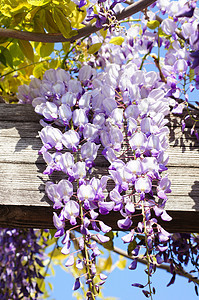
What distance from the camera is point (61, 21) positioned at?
102 centimetres

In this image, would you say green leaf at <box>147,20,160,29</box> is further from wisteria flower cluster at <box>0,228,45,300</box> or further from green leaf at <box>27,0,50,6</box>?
wisteria flower cluster at <box>0,228,45,300</box>

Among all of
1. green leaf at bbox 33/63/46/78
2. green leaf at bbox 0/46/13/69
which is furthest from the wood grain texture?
green leaf at bbox 33/63/46/78

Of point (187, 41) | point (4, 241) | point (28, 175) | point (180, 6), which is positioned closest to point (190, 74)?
point (187, 41)

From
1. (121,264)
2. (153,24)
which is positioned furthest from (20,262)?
(153,24)

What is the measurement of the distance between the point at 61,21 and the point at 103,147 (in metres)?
0.34

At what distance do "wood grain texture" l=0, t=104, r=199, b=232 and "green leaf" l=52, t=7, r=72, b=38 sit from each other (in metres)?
0.25

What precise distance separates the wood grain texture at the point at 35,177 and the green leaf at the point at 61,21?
25cm

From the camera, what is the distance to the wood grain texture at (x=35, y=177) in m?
0.96

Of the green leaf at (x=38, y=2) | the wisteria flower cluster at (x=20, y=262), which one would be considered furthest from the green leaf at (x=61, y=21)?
the wisteria flower cluster at (x=20, y=262)

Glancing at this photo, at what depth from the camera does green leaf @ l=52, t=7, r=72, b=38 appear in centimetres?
101

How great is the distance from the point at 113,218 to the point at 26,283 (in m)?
0.98

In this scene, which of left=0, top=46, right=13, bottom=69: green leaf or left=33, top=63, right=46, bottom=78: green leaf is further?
left=33, top=63, right=46, bottom=78: green leaf

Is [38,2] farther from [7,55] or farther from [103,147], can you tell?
[103,147]

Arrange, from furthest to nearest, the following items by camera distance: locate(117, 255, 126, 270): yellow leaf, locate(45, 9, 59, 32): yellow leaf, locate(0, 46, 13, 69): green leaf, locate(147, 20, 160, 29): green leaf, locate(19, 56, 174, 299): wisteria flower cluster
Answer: locate(117, 255, 126, 270): yellow leaf, locate(147, 20, 160, 29): green leaf, locate(0, 46, 13, 69): green leaf, locate(45, 9, 59, 32): yellow leaf, locate(19, 56, 174, 299): wisteria flower cluster
